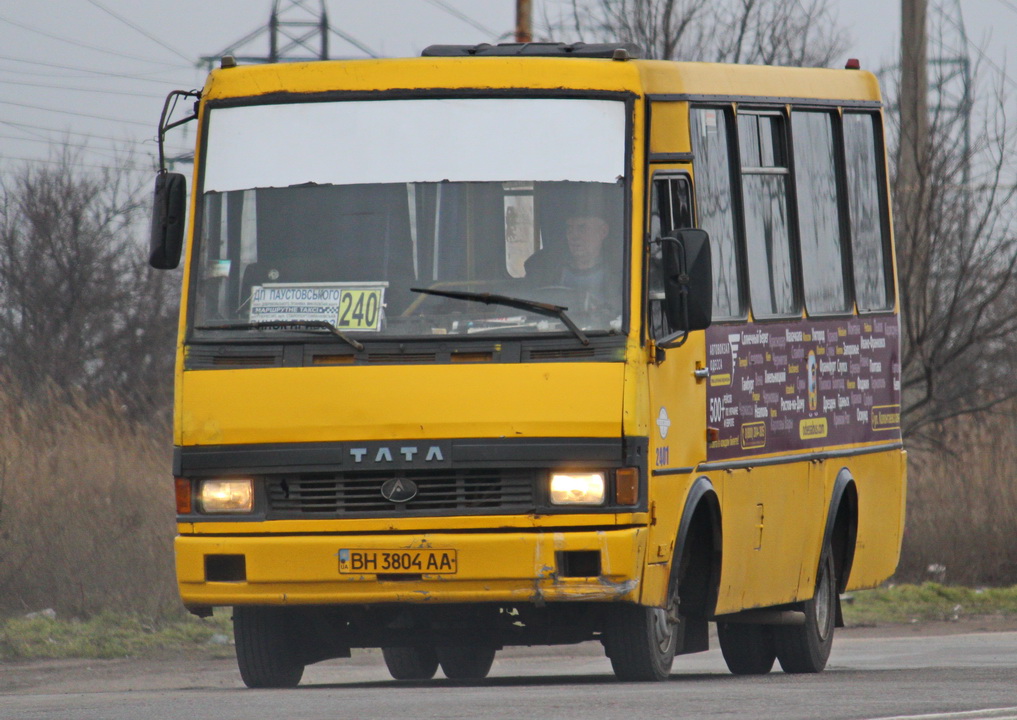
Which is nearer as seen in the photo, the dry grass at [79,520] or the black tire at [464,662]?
the black tire at [464,662]

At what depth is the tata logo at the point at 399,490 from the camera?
8.83m

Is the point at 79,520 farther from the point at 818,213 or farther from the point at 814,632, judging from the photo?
the point at 818,213

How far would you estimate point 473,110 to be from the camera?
9336mm

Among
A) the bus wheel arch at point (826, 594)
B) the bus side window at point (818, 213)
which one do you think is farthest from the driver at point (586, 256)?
the bus wheel arch at point (826, 594)

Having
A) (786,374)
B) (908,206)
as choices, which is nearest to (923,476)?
(908,206)

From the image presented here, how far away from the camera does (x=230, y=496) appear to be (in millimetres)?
8969

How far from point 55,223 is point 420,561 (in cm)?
2104

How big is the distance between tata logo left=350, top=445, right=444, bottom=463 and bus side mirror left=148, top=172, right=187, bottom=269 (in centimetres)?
143

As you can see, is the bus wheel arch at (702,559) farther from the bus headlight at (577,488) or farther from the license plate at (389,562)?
the license plate at (389,562)

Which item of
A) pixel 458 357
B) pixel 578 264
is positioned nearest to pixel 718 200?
pixel 578 264

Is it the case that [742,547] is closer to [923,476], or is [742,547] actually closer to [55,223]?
[923,476]

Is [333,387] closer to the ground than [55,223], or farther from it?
closer to the ground

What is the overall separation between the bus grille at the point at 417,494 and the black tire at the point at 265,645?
3.15 feet

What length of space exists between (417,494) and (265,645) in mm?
1494
